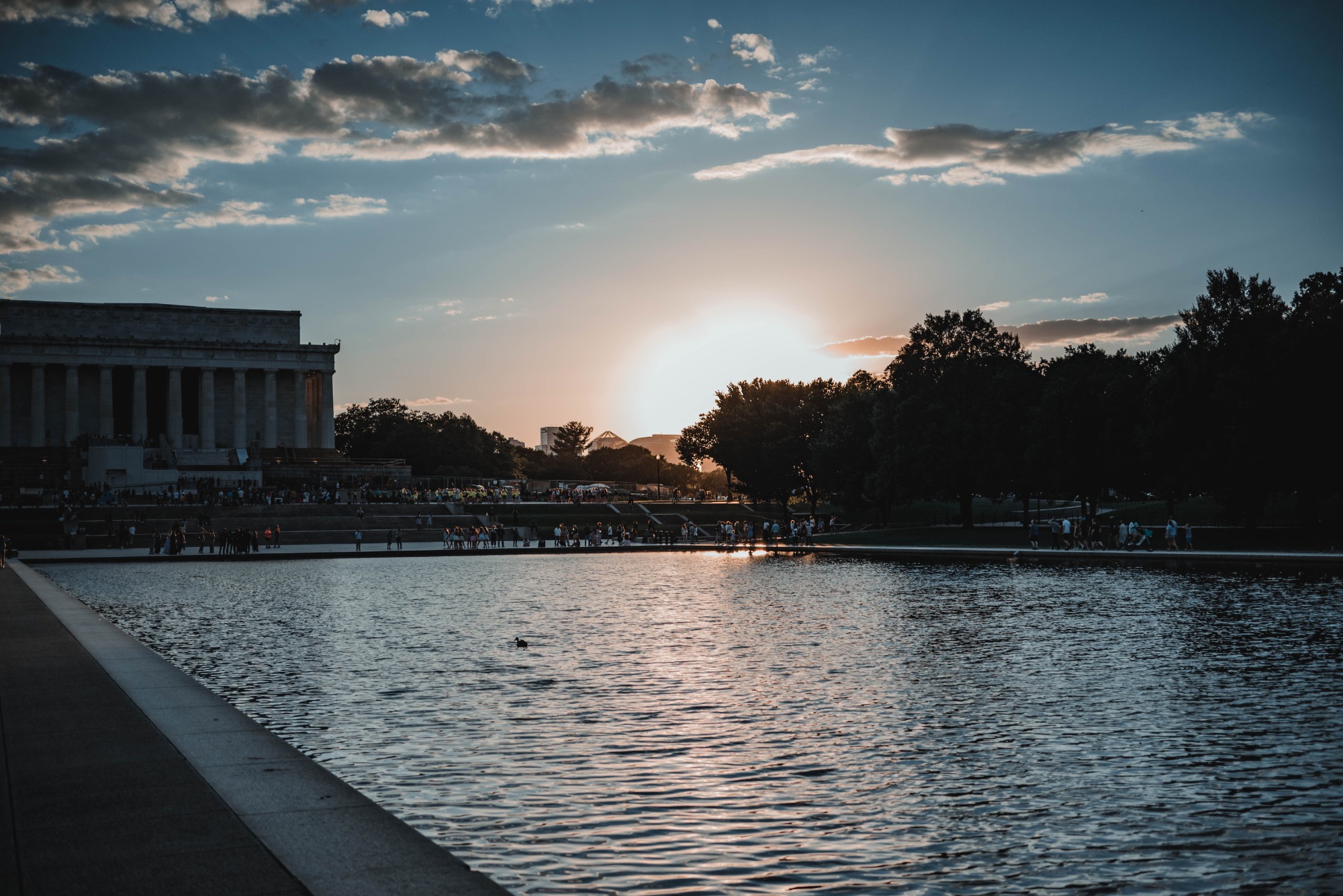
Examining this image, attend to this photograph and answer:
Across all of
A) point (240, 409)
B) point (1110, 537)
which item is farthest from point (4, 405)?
point (1110, 537)

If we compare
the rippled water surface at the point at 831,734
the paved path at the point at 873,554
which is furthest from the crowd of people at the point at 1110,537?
the rippled water surface at the point at 831,734

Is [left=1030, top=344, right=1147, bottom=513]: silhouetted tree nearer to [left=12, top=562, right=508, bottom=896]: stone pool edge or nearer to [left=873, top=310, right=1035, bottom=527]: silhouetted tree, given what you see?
[left=873, top=310, right=1035, bottom=527]: silhouetted tree

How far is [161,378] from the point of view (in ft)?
405

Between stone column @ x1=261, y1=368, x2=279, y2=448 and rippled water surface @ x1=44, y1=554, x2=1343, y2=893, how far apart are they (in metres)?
95.0

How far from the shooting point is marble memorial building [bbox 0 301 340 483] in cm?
11044

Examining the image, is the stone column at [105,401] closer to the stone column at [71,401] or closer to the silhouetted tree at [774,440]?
the stone column at [71,401]

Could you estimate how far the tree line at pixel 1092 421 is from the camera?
149 ft

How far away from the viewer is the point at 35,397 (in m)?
110

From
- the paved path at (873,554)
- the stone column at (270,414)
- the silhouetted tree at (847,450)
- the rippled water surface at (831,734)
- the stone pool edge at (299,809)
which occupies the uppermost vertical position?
the stone column at (270,414)

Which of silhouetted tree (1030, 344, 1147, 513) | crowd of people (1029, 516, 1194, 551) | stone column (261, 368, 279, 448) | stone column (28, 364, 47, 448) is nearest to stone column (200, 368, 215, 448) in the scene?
stone column (261, 368, 279, 448)

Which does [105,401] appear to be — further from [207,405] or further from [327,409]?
[327,409]

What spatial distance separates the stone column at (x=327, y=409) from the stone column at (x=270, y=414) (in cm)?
501

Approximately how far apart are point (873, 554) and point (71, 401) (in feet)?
307

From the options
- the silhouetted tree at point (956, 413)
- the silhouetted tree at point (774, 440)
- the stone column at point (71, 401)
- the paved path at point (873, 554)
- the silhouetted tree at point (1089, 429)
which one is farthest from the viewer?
the stone column at point (71, 401)
